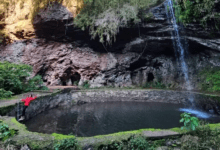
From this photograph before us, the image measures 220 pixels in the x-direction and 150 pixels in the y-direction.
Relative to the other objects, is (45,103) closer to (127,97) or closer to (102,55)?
(127,97)

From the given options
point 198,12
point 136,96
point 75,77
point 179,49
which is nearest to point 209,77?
point 179,49

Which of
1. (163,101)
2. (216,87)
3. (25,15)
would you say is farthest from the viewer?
(25,15)

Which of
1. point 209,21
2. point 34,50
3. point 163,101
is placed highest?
point 209,21

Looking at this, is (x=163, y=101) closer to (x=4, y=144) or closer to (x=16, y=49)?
(x=4, y=144)

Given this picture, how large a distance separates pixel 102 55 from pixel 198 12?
9.44 meters

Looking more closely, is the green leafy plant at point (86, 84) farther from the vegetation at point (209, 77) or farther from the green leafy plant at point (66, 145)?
the green leafy plant at point (66, 145)

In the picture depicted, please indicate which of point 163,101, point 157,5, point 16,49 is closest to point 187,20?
point 157,5

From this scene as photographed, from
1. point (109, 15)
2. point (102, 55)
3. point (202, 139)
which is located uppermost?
point (109, 15)

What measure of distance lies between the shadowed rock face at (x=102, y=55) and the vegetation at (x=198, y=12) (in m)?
2.11

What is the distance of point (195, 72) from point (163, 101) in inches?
231

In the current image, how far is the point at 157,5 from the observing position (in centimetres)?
1120

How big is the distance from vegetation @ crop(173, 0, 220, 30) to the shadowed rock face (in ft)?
6.91

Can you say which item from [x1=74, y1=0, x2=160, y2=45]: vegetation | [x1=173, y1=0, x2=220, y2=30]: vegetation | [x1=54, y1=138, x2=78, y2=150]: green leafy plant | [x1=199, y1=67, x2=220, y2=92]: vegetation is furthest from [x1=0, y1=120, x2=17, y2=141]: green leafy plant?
[x1=199, y1=67, x2=220, y2=92]: vegetation

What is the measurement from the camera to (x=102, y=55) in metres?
15.3
